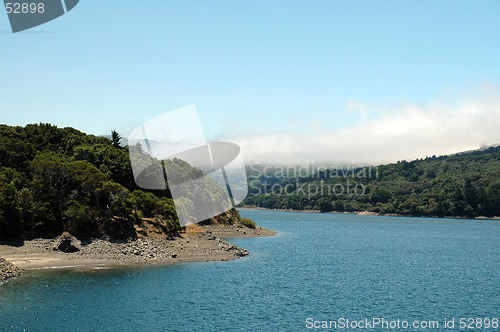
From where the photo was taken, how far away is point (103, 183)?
90562mm

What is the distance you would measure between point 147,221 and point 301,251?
3964cm

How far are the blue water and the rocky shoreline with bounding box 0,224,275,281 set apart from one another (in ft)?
15.2

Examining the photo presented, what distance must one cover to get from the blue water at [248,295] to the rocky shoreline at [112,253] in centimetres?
464

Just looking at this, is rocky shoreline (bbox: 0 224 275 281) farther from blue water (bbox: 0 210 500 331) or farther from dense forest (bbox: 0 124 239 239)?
blue water (bbox: 0 210 500 331)

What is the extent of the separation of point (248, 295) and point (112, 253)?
35949 mm

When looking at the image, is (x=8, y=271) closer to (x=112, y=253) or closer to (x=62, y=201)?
(x=112, y=253)

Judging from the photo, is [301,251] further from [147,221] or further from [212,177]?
[212,177]

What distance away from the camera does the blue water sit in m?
43.8

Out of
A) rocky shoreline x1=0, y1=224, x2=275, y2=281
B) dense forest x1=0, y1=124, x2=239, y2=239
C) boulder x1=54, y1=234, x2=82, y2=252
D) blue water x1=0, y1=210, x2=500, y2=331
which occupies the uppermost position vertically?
dense forest x1=0, y1=124, x2=239, y2=239

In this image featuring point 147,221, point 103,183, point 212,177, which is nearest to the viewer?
point 103,183

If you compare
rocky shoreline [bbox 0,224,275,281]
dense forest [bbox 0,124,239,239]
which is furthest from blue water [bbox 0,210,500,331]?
dense forest [bbox 0,124,239,239]

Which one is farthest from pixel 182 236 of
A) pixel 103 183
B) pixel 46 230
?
pixel 46 230

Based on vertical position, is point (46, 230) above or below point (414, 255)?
above

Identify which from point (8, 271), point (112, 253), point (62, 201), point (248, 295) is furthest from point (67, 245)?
point (248, 295)
